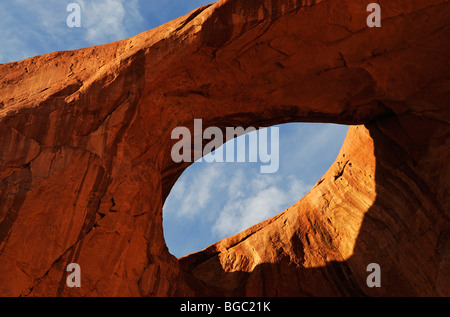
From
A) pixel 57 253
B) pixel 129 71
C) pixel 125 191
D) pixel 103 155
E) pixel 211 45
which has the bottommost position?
pixel 57 253

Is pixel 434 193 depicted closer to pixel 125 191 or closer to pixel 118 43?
pixel 125 191

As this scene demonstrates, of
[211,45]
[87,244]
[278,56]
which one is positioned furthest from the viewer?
[278,56]

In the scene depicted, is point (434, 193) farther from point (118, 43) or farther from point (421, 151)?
point (118, 43)

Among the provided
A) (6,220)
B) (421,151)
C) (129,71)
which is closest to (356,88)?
(421,151)

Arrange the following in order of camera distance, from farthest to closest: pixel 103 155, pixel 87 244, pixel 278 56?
pixel 278 56 < pixel 103 155 < pixel 87 244

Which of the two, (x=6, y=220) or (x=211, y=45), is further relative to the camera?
(x=211, y=45)

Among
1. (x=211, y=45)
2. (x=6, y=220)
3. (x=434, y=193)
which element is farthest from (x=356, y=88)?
(x=6, y=220)

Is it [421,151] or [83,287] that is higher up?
[421,151]
